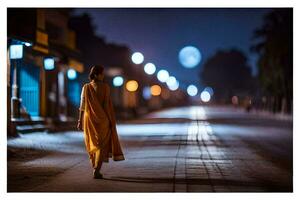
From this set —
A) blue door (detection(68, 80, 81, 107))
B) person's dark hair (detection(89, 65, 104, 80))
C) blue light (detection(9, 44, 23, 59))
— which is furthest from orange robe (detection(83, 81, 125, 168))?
blue door (detection(68, 80, 81, 107))

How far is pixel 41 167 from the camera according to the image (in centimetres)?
1245

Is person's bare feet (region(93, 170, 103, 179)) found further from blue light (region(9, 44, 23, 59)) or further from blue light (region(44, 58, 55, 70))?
blue light (region(44, 58, 55, 70))

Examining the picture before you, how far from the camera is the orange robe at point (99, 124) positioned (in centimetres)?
1036

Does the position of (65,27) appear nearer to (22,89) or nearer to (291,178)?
(22,89)

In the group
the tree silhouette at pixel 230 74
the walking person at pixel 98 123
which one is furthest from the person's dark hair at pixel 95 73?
the tree silhouette at pixel 230 74

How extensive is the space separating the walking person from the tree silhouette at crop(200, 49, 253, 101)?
111729mm

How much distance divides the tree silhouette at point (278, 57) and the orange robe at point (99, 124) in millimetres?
35951

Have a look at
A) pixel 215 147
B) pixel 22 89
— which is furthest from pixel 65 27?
pixel 215 147

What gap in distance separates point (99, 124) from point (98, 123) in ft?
0.09

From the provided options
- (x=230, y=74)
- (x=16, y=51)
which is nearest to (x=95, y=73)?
(x=16, y=51)

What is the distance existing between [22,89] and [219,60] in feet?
336

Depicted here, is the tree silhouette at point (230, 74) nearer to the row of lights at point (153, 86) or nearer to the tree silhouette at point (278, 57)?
the row of lights at point (153, 86)

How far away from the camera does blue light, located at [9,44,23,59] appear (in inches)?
776
